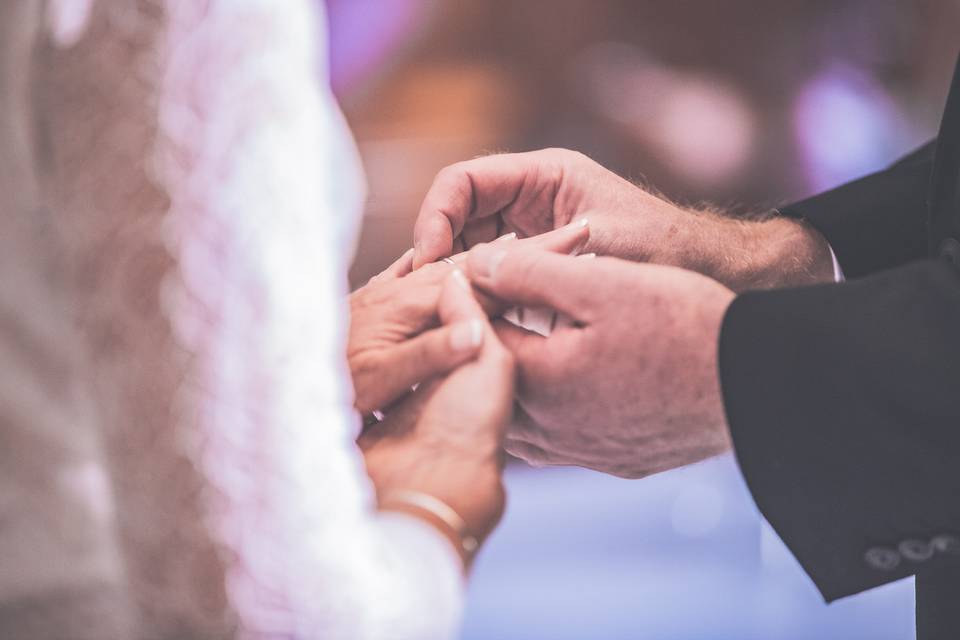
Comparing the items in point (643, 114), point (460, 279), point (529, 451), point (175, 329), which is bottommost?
point (643, 114)

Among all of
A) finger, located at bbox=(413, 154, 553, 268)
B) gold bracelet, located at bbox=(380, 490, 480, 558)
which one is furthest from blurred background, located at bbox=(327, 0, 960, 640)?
gold bracelet, located at bbox=(380, 490, 480, 558)

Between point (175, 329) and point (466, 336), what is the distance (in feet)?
1.32

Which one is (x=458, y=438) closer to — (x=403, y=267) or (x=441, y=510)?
(x=441, y=510)

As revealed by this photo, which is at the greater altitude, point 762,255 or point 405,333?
point 405,333

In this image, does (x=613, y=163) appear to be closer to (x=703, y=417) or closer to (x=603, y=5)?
(x=603, y=5)

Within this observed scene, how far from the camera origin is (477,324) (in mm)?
874

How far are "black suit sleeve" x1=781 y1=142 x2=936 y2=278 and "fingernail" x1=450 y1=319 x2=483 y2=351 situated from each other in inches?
30.4

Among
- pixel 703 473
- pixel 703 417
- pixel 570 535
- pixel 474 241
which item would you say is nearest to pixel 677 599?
pixel 570 535

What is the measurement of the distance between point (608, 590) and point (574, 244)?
1.49 metres

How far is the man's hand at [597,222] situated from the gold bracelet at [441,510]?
55cm

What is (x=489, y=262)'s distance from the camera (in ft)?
3.25

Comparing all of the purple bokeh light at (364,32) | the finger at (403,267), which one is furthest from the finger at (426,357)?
the purple bokeh light at (364,32)

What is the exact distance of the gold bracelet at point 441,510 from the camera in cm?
67

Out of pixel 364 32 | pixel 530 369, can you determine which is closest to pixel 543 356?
pixel 530 369
